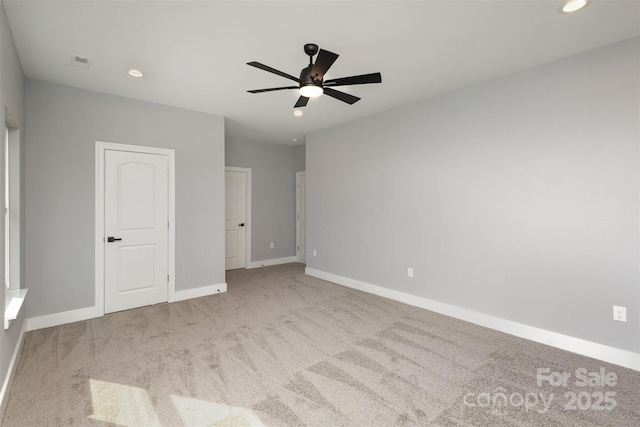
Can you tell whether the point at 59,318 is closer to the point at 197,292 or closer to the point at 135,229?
the point at 135,229

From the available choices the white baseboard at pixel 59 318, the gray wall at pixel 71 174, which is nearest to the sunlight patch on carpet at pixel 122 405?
the white baseboard at pixel 59 318

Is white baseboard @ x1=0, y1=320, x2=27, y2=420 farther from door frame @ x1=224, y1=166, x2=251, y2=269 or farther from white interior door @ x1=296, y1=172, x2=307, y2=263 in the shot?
white interior door @ x1=296, y1=172, x2=307, y2=263

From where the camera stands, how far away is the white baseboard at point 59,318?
3.19 metres

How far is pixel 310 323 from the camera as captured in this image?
336 centimetres

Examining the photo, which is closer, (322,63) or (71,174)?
(322,63)

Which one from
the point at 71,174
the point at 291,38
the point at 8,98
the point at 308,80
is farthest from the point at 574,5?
the point at 71,174

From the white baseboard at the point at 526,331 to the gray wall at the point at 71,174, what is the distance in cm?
311

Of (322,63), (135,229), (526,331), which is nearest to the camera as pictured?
(322,63)

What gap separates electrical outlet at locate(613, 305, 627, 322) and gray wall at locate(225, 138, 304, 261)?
5.51 m

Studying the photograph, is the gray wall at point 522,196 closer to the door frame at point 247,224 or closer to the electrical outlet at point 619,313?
the electrical outlet at point 619,313

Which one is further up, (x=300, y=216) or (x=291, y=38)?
(x=291, y=38)

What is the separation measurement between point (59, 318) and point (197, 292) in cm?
152

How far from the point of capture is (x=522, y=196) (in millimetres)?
3029

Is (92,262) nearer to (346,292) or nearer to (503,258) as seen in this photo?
(346,292)
